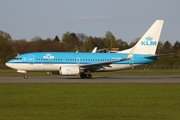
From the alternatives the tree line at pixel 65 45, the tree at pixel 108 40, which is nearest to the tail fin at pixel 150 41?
the tree line at pixel 65 45

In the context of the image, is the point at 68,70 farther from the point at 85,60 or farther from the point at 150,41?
the point at 150,41

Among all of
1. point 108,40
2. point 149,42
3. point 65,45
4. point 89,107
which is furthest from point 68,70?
point 108,40

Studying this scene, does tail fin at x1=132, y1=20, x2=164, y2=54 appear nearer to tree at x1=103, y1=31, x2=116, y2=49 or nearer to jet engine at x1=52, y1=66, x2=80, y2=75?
jet engine at x1=52, y1=66, x2=80, y2=75

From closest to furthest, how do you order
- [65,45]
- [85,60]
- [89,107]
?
1. [89,107]
2. [85,60]
3. [65,45]

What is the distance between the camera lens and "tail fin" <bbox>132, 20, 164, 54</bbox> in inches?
1710

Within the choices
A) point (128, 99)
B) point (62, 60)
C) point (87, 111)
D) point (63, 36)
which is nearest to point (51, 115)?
point (87, 111)

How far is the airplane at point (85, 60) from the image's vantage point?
4059cm

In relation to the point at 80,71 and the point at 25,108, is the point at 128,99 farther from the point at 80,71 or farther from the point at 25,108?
the point at 80,71

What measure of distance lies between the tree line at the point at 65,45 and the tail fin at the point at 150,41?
51921 millimetres

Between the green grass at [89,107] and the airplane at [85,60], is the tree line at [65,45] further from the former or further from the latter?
the green grass at [89,107]

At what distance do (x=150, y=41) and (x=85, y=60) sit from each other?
298 inches

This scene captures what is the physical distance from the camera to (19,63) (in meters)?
40.6

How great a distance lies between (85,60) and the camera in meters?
41.9

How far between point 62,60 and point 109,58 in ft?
16.9
